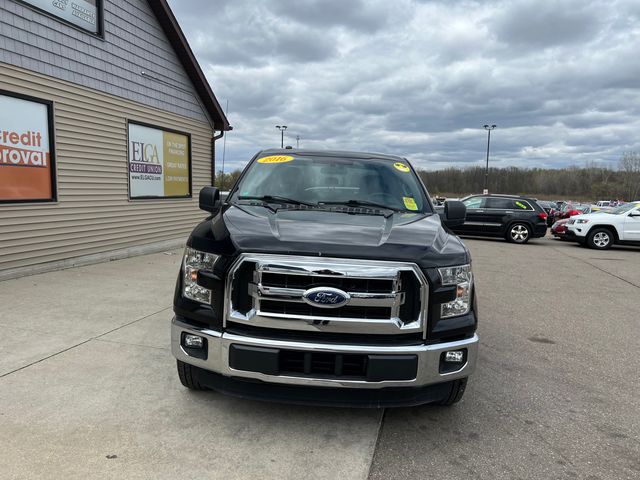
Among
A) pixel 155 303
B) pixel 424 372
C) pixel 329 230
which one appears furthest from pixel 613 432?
pixel 155 303

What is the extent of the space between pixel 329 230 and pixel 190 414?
149 cm

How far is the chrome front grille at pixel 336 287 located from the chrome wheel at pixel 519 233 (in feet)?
48.5

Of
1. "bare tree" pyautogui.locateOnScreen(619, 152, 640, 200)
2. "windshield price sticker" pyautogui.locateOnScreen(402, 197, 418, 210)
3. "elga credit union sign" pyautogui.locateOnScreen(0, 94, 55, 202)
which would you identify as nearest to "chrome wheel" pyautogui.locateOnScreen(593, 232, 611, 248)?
"windshield price sticker" pyautogui.locateOnScreen(402, 197, 418, 210)

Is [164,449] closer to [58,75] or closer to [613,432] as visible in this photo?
[613,432]

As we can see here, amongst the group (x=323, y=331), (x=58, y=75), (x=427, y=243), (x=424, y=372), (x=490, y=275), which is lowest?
(x=490, y=275)

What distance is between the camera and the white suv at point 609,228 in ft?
45.8

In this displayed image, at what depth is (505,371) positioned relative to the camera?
3902mm

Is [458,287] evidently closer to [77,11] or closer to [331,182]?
[331,182]

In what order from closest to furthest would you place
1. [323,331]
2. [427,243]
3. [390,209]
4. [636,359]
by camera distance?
[323,331] < [427,243] < [390,209] < [636,359]

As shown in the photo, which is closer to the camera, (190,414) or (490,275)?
(190,414)

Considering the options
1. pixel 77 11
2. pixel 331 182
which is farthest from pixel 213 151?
pixel 331 182

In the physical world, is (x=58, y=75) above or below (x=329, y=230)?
above

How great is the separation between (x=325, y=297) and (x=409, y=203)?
5.46 ft

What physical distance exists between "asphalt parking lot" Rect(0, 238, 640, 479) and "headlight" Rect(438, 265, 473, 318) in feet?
2.63
